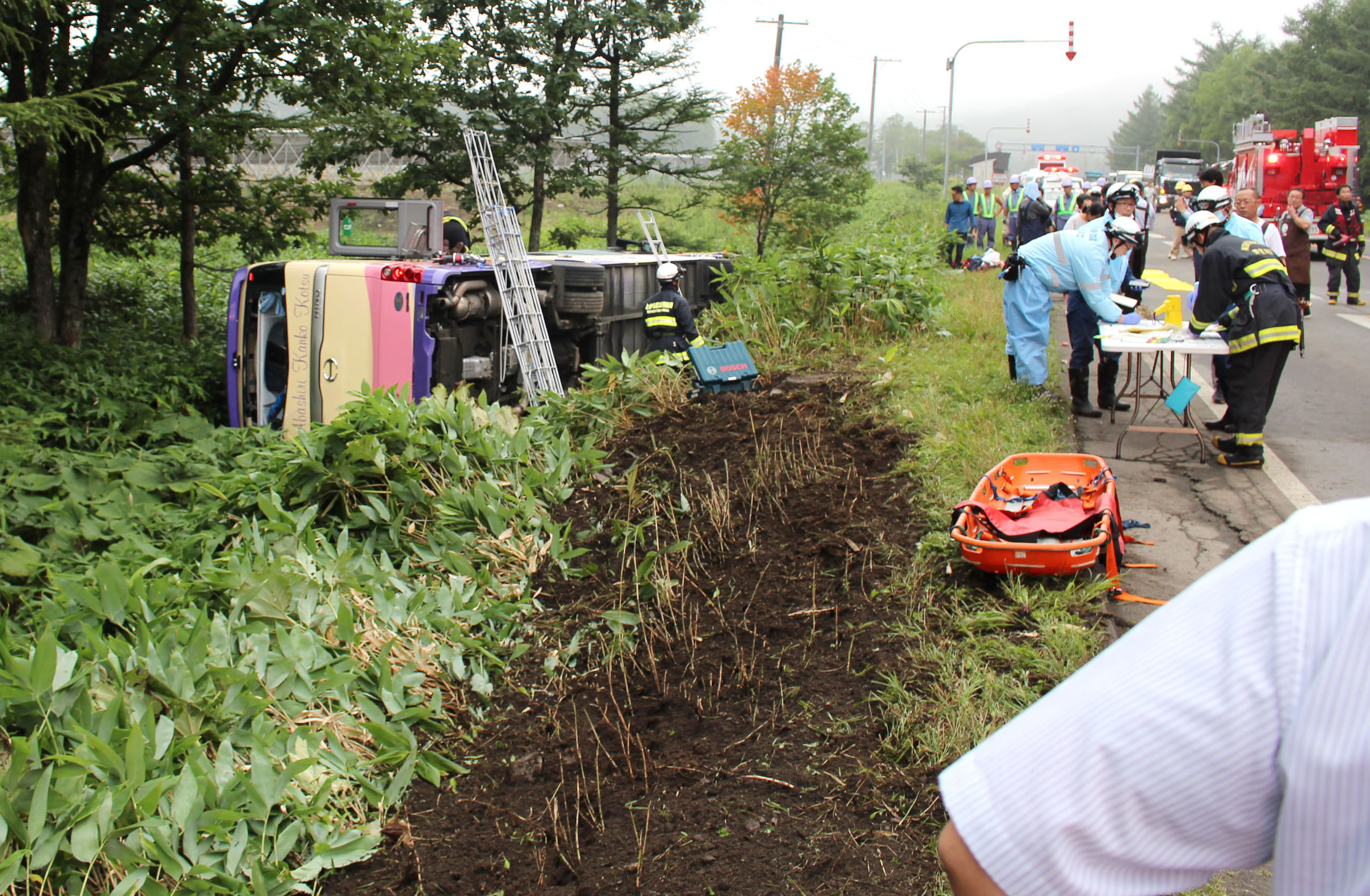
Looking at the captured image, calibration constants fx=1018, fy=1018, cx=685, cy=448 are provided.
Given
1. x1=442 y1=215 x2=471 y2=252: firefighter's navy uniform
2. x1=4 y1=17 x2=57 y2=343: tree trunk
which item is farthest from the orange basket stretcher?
x1=4 y1=17 x2=57 y2=343: tree trunk

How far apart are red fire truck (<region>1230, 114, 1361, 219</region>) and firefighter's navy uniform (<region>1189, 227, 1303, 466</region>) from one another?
18.6 metres

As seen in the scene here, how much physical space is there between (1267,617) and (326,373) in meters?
8.49

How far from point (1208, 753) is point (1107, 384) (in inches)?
331

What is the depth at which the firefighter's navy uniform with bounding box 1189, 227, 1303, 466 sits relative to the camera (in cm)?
683

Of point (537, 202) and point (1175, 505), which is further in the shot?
point (537, 202)

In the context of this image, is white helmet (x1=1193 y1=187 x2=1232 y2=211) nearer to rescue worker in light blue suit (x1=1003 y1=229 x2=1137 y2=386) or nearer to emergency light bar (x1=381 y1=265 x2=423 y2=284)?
rescue worker in light blue suit (x1=1003 y1=229 x2=1137 y2=386)

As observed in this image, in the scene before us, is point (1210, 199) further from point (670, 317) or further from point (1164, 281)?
point (1164, 281)

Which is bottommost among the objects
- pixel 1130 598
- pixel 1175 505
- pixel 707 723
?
pixel 707 723

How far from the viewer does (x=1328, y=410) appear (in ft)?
27.6

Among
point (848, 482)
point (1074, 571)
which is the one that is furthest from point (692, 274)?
point (1074, 571)

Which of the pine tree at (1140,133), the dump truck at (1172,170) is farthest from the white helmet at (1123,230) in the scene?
the pine tree at (1140,133)

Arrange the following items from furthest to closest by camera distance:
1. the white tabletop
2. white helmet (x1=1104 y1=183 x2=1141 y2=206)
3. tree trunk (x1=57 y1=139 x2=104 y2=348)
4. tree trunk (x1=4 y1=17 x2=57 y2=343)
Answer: tree trunk (x1=57 y1=139 x2=104 y2=348) < tree trunk (x1=4 y1=17 x2=57 y2=343) < white helmet (x1=1104 y1=183 x2=1141 y2=206) < the white tabletop

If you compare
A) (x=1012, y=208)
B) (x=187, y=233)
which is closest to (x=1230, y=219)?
(x=187, y=233)

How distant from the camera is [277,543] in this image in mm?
5566
